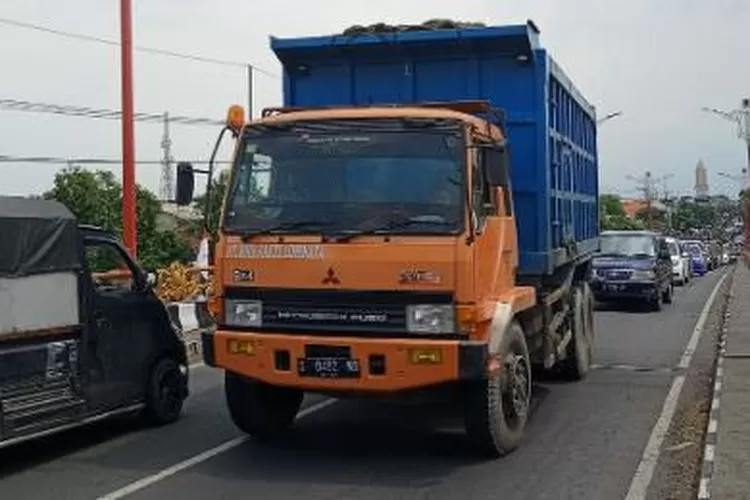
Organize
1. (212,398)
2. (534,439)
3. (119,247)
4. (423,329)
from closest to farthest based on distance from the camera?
1. (423,329)
2. (534,439)
3. (119,247)
4. (212,398)

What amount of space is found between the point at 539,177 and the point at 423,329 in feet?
8.40

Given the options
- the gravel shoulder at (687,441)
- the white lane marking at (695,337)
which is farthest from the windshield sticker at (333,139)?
the white lane marking at (695,337)

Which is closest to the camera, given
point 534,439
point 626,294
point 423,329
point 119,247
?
point 423,329

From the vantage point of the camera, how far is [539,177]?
31.8ft

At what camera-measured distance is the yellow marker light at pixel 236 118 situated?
8836 mm

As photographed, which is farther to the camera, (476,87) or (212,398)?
(212,398)

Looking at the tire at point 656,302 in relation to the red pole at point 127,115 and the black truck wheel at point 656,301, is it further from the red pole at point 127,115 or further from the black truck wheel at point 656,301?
the red pole at point 127,115

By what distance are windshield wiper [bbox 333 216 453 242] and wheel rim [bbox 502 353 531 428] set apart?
1390 mm

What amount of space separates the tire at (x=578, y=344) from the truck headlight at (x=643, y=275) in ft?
41.0

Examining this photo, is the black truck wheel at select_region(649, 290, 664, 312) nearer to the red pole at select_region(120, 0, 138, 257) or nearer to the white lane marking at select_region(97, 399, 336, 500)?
the red pole at select_region(120, 0, 138, 257)

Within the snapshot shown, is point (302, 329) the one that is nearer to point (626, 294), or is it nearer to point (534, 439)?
point (534, 439)

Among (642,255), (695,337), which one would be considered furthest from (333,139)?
(642,255)

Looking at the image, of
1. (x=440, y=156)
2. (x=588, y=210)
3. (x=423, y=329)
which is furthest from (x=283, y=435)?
(x=588, y=210)

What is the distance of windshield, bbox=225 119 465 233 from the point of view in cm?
788
